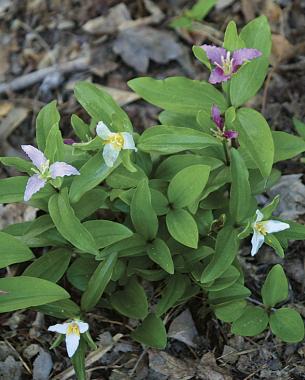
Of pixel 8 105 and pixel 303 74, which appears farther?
pixel 8 105

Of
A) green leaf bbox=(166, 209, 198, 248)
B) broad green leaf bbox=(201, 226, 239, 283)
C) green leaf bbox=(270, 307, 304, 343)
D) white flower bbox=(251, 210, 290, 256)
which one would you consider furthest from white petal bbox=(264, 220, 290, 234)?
green leaf bbox=(270, 307, 304, 343)

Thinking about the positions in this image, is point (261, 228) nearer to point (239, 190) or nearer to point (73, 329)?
point (239, 190)

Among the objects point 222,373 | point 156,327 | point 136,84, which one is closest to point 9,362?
point 156,327

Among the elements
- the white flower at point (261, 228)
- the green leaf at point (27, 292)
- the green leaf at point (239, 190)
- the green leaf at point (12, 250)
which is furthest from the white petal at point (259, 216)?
the green leaf at point (12, 250)

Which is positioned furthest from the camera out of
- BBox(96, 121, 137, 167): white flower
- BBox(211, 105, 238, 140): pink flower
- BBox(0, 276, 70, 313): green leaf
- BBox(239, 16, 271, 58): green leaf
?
BBox(239, 16, 271, 58): green leaf

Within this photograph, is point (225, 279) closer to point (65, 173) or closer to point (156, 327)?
point (156, 327)

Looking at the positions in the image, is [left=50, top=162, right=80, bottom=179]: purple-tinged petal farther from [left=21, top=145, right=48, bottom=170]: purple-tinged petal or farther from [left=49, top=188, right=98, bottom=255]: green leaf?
[left=49, top=188, right=98, bottom=255]: green leaf
